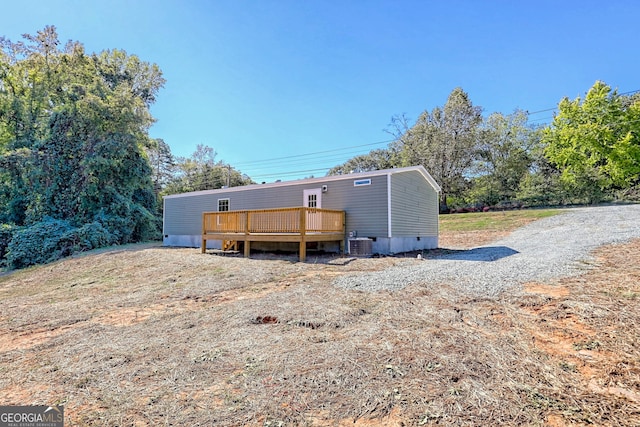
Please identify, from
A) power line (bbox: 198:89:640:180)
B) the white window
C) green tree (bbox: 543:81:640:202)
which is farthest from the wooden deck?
power line (bbox: 198:89:640:180)

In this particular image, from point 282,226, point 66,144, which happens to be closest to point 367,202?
point 282,226

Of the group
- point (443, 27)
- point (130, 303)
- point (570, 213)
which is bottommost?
point (130, 303)

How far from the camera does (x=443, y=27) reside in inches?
488

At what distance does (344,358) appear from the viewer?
2645 millimetres

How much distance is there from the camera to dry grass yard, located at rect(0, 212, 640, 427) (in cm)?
199

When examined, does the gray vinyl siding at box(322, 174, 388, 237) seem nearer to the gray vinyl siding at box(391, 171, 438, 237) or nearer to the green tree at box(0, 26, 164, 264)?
the gray vinyl siding at box(391, 171, 438, 237)

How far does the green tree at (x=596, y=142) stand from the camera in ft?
70.8

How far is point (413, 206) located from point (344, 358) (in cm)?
962

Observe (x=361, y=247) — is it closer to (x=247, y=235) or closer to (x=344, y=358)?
(x=247, y=235)

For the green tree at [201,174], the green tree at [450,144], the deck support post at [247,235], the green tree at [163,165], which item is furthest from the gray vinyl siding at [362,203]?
the green tree at [163,165]

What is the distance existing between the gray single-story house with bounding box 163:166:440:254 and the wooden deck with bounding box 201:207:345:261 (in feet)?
2.48

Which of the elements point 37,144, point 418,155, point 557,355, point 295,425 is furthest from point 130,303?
point 418,155

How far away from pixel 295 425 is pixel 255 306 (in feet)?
8.67

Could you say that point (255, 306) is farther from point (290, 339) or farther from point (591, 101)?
point (591, 101)
